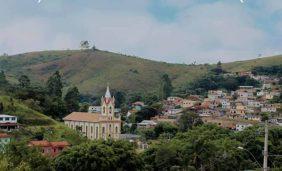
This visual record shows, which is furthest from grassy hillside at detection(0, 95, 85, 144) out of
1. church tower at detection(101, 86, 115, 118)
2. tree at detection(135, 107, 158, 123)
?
tree at detection(135, 107, 158, 123)

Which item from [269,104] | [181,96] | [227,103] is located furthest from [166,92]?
[269,104]

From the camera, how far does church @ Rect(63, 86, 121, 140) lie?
58.2 metres

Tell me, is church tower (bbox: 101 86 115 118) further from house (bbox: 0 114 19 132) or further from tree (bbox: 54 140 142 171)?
tree (bbox: 54 140 142 171)

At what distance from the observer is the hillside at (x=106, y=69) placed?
112 metres

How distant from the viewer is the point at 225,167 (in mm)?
37719

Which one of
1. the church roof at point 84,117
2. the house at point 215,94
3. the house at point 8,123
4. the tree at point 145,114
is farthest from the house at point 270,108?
the house at point 8,123

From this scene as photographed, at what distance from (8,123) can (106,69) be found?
2953 inches

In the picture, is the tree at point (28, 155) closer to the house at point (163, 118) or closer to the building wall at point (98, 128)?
the building wall at point (98, 128)

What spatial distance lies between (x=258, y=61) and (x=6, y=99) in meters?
79.3

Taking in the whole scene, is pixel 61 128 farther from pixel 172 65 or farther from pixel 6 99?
pixel 172 65

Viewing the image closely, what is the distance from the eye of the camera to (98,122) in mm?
57969

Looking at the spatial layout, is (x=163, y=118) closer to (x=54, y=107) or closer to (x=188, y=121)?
(x=188, y=121)

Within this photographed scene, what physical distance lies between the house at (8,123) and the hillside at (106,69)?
57241 millimetres

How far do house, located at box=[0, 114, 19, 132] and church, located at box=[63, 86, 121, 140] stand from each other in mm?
11675
